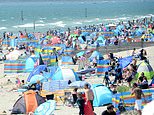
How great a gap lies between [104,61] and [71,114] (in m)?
6.66

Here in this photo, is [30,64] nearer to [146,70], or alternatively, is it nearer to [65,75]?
[65,75]

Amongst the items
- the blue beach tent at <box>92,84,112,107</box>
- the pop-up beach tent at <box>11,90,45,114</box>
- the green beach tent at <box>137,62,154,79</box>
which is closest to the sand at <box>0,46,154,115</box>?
the blue beach tent at <box>92,84,112,107</box>

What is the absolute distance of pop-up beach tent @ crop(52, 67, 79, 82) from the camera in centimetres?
1538

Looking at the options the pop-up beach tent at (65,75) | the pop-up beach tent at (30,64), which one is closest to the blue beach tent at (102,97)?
Result: the pop-up beach tent at (65,75)

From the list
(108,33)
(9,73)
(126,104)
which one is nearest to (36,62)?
(9,73)

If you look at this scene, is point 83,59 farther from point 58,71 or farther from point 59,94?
point 59,94

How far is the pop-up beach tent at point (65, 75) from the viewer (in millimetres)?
15383

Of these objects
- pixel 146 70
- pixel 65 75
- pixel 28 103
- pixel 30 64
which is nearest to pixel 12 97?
pixel 65 75

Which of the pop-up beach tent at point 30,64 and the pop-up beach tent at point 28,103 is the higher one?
the pop-up beach tent at point 30,64

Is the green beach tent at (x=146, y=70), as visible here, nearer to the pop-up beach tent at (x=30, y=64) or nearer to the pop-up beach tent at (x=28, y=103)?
the pop-up beach tent at (x=28, y=103)

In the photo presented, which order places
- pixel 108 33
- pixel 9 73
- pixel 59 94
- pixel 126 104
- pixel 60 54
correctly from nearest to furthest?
pixel 126 104
pixel 59 94
pixel 9 73
pixel 60 54
pixel 108 33

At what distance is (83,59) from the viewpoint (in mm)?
19812

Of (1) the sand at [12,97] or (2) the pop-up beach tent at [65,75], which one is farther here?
(2) the pop-up beach tent at [65,75]

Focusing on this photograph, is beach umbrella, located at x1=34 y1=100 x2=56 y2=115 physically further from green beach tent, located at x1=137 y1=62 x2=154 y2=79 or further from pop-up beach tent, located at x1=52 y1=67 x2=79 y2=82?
green beach tent, located at x1=137 y1=62 x2=154 y2=79
